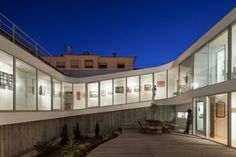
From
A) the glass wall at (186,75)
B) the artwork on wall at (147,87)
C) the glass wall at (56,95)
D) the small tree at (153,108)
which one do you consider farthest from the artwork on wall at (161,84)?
the glass wall at (56,95)

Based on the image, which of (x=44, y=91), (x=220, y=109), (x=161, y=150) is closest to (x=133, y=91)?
(x=44, y=91)

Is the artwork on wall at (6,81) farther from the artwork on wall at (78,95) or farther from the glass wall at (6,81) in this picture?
the artwork on wall at (78,95)

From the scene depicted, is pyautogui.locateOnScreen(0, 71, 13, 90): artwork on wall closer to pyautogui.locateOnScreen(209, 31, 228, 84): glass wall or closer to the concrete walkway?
the concrete walkway

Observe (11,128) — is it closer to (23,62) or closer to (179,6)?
(23,62)

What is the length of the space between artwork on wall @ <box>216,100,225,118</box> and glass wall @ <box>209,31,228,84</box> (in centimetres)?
117

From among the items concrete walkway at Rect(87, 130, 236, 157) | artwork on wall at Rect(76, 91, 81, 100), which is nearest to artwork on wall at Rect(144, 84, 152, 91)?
artwork on wall at Rect(76, 91, 81, 100)

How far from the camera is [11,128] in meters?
10.5

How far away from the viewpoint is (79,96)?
19.5m

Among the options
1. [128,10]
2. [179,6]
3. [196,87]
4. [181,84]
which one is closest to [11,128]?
[196,87]

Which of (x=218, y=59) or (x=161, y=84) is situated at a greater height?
(x=218, y=59)

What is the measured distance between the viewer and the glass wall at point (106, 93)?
18875 millimetres

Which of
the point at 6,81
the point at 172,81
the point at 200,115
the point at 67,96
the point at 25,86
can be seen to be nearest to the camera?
the point at 6,81

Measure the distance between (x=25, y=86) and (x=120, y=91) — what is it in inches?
370

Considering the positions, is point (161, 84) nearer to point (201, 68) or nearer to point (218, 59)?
point (201, 68)
